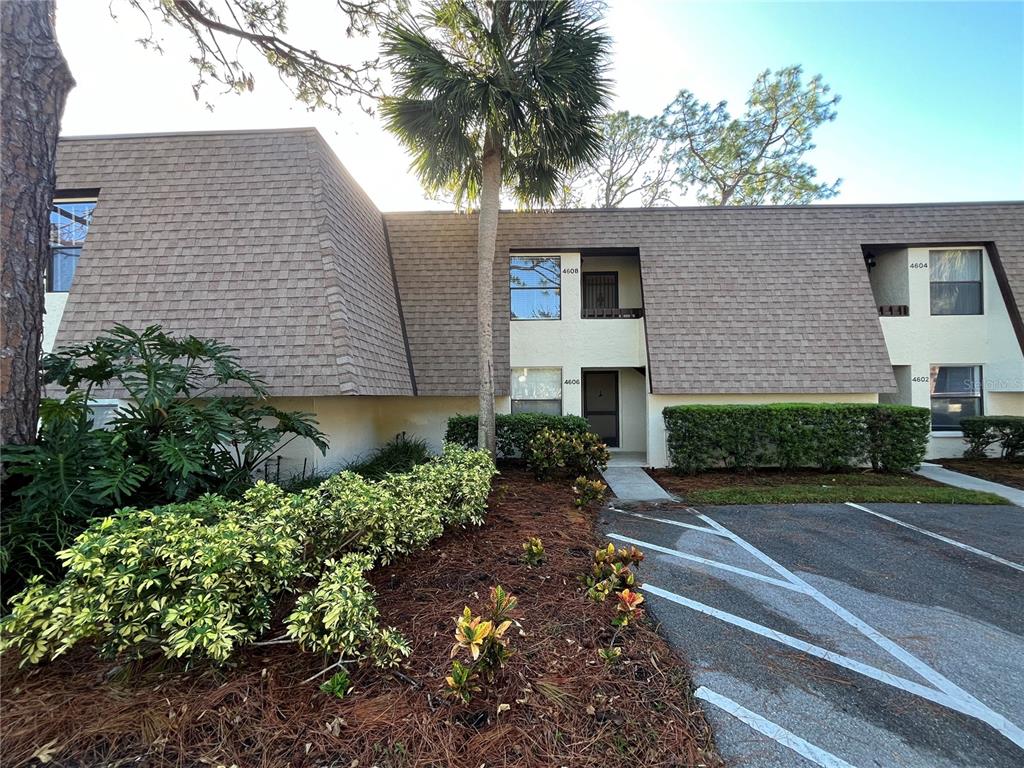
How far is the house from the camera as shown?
20.3 feet

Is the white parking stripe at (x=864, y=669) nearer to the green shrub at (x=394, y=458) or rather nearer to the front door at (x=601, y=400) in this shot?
the green shrub at (x=394, y=458)

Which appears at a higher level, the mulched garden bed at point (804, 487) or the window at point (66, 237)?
the window at point (66, 237)

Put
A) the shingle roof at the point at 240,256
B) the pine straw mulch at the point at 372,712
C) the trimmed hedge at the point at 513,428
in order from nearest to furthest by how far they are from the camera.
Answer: the pine straw mulch at the point at 372,712, the shingle roof at the point at 240,256, the trimmed hedge at the point at 513,428

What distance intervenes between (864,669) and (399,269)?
31.1 ft

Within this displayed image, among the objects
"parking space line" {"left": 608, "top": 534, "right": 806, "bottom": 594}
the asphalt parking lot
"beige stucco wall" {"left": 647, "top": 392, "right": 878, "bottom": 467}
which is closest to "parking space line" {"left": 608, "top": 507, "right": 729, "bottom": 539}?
the asphalt parking lot

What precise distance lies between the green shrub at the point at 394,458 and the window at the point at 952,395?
39.2 feet

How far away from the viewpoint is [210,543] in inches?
89.1

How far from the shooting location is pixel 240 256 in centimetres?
616

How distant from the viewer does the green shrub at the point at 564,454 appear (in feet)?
22.8

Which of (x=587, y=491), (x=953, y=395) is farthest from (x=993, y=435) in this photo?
(x=587, y=491)

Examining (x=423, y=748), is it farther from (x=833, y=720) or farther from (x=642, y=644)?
(x=833, y=720)

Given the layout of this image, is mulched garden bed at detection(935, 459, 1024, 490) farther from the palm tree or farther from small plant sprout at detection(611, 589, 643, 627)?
the palm tree

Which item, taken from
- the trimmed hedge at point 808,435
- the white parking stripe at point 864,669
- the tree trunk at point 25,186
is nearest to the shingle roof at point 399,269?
the trimmed hedge at point 808,435

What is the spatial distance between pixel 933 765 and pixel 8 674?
14.8 feet
